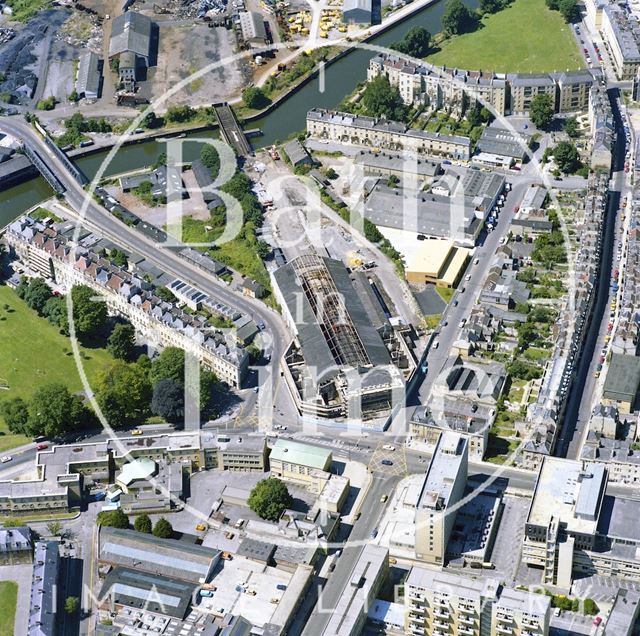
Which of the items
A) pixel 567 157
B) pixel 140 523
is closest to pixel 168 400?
pixel 140 523

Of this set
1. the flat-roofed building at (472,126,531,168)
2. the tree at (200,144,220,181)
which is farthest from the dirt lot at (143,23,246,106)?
the flat-roofed building at (472,126,531,168)

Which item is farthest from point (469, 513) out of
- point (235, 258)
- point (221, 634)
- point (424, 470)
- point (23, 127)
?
point (23, 127)

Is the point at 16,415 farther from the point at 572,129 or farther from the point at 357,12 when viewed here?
the point at 357,12

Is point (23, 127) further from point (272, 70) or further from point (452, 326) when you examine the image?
point (452, 326)

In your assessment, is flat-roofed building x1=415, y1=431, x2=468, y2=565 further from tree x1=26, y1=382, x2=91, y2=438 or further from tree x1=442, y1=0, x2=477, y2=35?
tree x1=442, y1=0, x2=477, y2=35

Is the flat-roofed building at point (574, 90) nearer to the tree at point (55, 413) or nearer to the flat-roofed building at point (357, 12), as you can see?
the flat-roofed building at point (357, 12)
